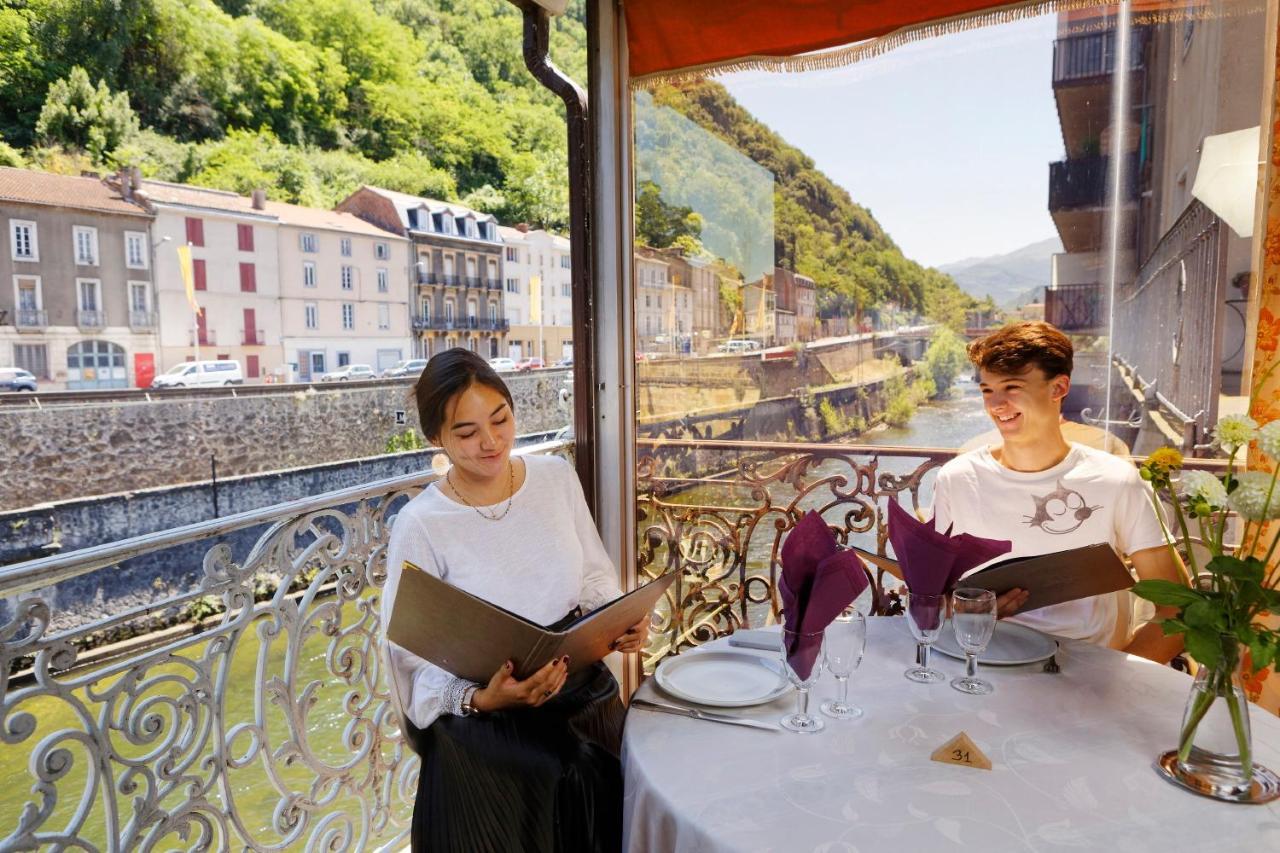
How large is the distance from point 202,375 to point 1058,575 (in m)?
27.4

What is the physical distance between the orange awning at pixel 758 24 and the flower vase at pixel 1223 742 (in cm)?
194

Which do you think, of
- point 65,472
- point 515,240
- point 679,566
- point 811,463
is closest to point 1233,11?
point 811,463

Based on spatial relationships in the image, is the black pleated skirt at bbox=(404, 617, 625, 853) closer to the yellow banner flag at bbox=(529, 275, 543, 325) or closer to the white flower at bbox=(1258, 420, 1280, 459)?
the white flower at bbox=(1258, 420, 1280, 459)

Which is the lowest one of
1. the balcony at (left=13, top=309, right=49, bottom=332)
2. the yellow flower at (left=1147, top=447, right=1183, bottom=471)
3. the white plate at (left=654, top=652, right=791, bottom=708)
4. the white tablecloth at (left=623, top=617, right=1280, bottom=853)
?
the white tablecloth at (left=623, top=617, right=1280, bottom=853)

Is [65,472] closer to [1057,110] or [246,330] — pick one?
[246,330]

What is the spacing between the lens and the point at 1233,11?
2232 mm

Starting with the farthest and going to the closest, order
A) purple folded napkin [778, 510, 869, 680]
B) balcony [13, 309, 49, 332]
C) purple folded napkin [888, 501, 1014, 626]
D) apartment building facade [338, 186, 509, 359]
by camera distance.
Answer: apartment building facade [338, 186, 509, 359] → balcony [13, 309, 49, 332] → purple folded napkin [888, 501, 1014, 626] → purple folded napkin [778, 510, 869, 680]

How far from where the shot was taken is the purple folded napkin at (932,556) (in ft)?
3.97

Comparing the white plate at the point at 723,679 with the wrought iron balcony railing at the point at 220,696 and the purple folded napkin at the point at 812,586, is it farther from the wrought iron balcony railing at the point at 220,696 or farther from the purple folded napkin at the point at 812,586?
the wrought iron balcony railing at the point at 220,696

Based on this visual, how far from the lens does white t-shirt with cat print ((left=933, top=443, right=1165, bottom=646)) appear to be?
5.25 feet

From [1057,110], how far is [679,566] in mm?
2399

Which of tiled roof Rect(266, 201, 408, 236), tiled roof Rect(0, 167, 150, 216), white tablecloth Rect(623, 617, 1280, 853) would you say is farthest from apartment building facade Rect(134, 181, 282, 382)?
white tablecloth Rect(623, 617, 1280, 853)

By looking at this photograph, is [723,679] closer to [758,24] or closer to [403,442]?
[758,24]

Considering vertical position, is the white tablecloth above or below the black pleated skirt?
above
